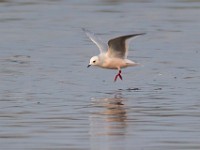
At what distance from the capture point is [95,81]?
53.5ft

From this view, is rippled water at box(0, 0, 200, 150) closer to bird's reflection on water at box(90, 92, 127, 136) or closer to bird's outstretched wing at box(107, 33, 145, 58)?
bird's reflection on water at box(90, 92, 127, 136)

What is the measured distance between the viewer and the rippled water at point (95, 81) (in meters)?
11.5

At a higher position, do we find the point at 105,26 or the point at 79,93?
the point at 105,26

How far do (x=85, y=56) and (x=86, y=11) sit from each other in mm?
7334

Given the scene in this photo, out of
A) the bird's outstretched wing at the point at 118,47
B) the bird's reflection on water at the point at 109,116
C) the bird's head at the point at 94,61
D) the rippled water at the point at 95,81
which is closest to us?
the rippled water at the point at 95,81

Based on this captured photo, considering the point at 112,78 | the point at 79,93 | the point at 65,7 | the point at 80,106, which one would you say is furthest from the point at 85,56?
the point at 65,7

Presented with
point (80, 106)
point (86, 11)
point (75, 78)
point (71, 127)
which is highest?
point (86, 11)

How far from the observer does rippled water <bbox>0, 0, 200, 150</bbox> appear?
11539 mm

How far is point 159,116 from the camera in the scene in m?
12.9

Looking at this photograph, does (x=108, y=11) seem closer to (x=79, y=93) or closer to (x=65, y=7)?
(x=65, y=7)

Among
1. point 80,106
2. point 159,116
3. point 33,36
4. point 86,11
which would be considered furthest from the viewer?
point 86,11

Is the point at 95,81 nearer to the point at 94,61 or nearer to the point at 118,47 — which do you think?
the point at 94,61

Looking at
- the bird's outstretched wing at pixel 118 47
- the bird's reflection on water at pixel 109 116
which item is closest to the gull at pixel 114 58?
the bird's outstretched wing at pixel 118 47

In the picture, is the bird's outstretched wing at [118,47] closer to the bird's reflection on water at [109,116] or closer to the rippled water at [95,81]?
the rippled water at [95,81]
